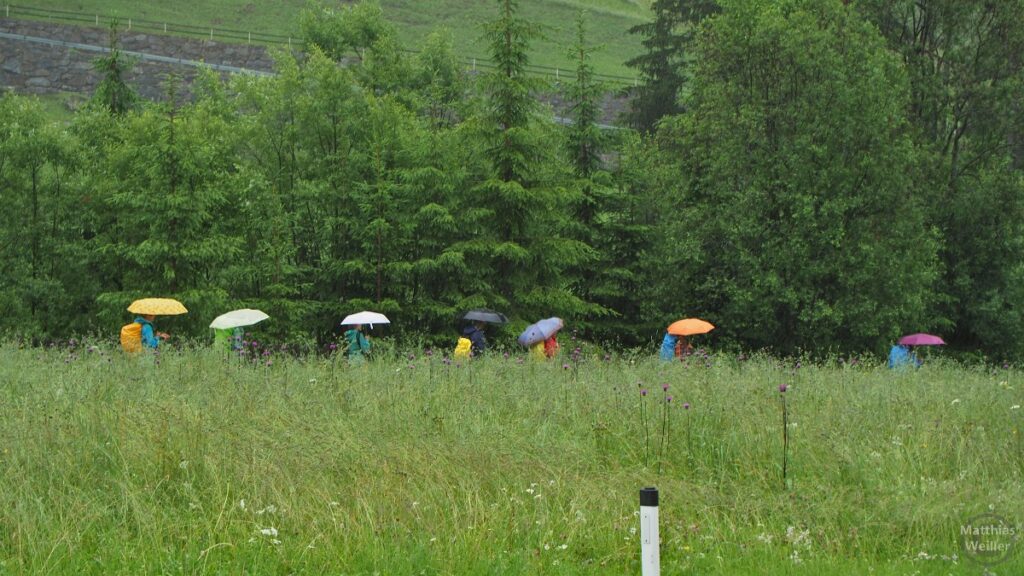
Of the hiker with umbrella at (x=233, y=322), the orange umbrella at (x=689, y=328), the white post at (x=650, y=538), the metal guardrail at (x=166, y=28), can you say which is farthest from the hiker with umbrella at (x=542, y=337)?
the metal guardrail at (x=166, y=28)

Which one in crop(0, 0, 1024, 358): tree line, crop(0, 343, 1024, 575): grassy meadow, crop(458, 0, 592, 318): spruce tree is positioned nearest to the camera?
crop(0, 343, 1024, 575): grassy meadow

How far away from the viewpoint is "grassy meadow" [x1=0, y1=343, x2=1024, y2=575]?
6215 millimetres

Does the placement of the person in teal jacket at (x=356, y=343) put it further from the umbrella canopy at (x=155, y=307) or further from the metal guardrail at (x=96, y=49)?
the metal guardrail at (x=96, y=49)

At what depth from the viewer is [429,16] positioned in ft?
282

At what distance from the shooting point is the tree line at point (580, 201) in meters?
22.5

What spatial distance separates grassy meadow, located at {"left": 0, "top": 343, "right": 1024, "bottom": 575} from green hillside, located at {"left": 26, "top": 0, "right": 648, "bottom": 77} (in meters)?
54.6

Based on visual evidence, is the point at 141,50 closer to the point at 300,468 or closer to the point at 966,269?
the point at 966,269

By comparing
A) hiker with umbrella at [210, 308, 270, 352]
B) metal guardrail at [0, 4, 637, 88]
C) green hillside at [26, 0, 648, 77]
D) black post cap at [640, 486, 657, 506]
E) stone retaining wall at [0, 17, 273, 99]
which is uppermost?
green hillside at [26, 0, 648, 77]

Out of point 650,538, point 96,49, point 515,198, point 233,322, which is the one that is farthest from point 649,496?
point 96,49

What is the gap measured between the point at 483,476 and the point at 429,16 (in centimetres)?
8289

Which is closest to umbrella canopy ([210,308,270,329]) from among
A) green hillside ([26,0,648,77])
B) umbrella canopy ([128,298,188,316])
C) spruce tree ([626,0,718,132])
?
umbrella canopy ([128,298,188,316])

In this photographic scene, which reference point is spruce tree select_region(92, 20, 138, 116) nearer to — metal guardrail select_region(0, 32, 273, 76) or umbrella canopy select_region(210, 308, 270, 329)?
umbrella canopy select_region(210, 308, 270, 329)

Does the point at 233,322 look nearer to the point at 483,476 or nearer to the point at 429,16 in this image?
the point at 483,476

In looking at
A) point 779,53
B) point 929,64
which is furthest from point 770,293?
point 929,64
